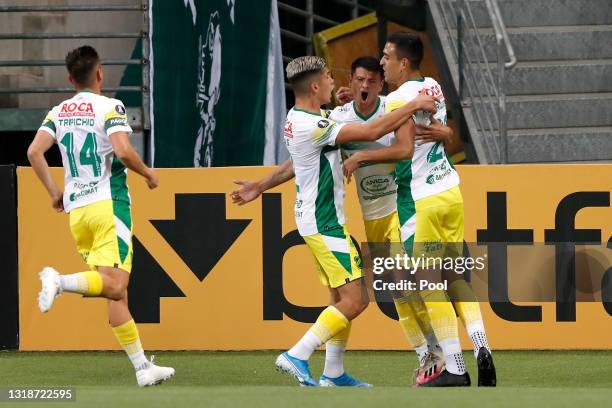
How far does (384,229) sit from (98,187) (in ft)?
5.98

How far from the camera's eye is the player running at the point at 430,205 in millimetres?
8414

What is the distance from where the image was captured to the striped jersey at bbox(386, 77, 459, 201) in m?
8.52

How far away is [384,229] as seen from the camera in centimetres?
908

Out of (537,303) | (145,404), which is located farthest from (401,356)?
(145,404)

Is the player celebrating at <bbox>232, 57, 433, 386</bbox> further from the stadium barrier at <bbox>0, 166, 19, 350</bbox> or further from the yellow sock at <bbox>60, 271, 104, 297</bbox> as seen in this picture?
the stadium barrier at <bbox>0, 166, 19, 350</bbox>

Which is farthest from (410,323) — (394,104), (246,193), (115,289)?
(115,289)

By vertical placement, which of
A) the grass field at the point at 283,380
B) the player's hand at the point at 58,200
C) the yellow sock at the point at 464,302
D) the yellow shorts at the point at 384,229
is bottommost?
the grass field at the point at 283,380

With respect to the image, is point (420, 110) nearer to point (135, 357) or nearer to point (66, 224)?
point (135, 357)

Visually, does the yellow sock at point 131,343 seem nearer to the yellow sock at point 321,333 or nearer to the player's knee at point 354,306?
the yellow sock at point 321,333

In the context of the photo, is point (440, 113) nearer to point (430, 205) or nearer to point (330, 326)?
point (430, 205)

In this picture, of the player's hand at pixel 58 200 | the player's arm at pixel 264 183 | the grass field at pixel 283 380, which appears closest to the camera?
the grass field at pixel 283 380

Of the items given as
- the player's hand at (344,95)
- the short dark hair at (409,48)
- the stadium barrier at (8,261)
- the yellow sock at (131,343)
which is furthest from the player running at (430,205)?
the stadium barrier at (8,261)

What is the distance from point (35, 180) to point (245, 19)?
282 cm

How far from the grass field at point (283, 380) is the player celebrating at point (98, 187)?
0.48 metres
